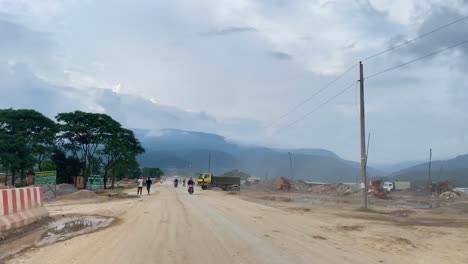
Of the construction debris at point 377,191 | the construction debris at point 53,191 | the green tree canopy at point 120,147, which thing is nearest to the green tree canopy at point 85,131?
the green tree canopy at point 120,147

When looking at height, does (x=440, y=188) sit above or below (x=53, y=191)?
below

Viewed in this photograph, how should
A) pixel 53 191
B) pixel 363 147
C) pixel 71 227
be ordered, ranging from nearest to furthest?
pixel 71 227
pixel 363 147
pixel 53 191

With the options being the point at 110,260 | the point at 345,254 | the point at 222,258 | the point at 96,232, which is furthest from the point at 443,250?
the point at 96,232

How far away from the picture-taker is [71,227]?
1617 centimetres

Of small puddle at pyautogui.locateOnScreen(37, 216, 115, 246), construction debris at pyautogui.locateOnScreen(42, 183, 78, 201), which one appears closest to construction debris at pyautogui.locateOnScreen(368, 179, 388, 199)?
construction debris at pyautogui.locateOnScreen(42, 183, 78, 201)

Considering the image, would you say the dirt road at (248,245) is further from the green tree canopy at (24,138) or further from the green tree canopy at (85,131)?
the green tree canopy at (85,131)

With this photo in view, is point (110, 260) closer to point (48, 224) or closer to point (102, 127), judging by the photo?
point (48, 224)

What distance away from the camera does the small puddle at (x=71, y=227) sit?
13505 millimetres

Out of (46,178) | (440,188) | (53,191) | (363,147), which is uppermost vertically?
(363,147)

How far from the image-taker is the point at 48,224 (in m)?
17.0

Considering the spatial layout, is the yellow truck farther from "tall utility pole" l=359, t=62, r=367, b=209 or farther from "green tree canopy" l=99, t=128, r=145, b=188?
"tall utility pole" l=359, t=62, r=367, b=209

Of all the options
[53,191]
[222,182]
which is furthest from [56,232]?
[222,182]

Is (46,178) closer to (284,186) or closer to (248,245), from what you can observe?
(248,245)

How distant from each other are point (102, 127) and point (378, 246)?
56.8m
